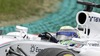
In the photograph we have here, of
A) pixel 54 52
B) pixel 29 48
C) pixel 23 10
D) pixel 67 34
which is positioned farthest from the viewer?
pixel 23 10

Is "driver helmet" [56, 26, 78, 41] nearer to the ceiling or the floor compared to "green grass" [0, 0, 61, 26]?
nearer to the ceiling

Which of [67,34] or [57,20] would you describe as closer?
[67,34]

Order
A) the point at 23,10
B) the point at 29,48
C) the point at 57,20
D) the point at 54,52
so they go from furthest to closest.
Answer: the point at 23,10 → the point at 57,20 → the point at 29,48 → the point at 54,52

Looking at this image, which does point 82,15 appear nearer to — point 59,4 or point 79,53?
point 79,53

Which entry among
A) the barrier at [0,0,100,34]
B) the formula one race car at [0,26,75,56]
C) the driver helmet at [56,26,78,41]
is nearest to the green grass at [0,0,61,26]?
the barrier at [0,0,100,34]

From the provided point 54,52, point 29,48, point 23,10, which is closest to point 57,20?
point 23,10

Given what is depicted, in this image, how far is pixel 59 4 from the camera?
15.1 metres

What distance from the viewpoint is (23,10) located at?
15781 millimetres

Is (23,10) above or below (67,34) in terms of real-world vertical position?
below

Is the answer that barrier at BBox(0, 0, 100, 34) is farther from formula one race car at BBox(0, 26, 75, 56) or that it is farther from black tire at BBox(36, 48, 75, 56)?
black tire at BBox(36, 48, 75, 56)

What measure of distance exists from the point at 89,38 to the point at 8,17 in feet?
31.3

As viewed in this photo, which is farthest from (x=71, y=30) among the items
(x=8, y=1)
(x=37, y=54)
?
(x=8, y=1)

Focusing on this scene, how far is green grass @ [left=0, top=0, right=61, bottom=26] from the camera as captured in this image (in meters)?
14.7

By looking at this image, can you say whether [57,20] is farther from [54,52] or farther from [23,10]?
[54,52]
